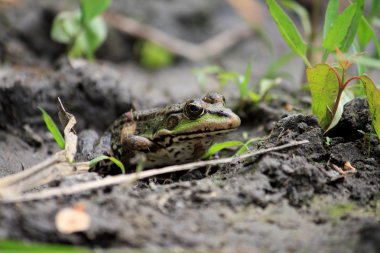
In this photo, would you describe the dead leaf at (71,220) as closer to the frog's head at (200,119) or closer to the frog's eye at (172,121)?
the frog's head at (200,119)

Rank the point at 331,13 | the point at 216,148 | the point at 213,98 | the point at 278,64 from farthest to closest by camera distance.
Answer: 1. the point at 278,64
2. the point at 213,98
3. the point at 216,148
4. the point at 331,13

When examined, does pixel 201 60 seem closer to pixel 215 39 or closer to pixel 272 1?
pixel 215 39

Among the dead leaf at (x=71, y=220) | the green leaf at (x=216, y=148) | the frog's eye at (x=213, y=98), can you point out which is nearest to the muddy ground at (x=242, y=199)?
the dead leaf at (x=71, y=220)

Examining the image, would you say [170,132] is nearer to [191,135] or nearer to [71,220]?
[191,135]

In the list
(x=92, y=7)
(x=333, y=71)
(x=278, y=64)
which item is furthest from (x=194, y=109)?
(x=278, y=64)

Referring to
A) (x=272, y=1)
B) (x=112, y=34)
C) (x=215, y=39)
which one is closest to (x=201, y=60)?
(x=215, y=39)
